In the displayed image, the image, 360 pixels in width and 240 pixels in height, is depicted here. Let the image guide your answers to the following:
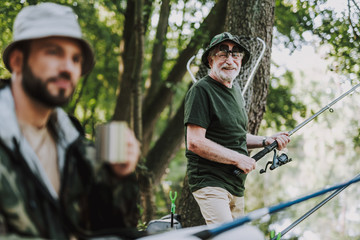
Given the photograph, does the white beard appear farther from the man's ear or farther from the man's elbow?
the man's ear

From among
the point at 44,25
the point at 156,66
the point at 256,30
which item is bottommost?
the point at 156,66

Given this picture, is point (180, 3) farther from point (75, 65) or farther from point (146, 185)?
point (75, 65)

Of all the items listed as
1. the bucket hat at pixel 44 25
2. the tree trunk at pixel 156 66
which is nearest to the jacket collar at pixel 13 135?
the bucket hat at pixel 44 25

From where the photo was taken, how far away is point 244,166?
272 centimetres

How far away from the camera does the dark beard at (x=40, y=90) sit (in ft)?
4.92

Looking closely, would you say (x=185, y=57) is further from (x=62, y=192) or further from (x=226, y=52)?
(x=62, y=192)

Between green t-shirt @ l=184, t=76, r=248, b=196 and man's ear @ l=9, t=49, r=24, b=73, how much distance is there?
1.30 m

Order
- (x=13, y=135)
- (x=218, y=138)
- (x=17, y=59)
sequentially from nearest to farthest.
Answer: (x=13, y=135)
(x=17, y=59)
(x=218, y=138)

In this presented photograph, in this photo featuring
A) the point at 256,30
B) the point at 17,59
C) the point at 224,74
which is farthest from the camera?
the point at 256,30

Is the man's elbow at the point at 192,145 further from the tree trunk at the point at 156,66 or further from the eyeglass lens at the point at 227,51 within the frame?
the tree trunk at the point at 156,66

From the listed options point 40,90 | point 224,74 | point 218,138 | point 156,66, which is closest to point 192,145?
point 218,138

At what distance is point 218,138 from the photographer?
279 centimetres

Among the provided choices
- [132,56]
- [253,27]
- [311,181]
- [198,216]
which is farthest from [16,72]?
[311,181]

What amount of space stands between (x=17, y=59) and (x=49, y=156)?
0.41 metres
